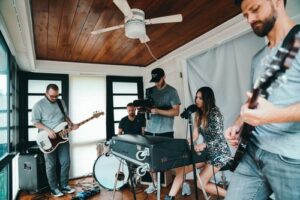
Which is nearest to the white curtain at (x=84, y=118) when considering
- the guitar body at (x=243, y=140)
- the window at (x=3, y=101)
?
the window at (x=3, y=101)

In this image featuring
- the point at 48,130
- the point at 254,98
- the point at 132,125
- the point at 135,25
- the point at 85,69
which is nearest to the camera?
the point at 254,98

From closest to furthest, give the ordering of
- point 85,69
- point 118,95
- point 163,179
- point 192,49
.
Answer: point 163,179, point 192,49, point 85,69, point 118,95

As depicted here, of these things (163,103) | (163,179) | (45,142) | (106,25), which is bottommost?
(163,179)

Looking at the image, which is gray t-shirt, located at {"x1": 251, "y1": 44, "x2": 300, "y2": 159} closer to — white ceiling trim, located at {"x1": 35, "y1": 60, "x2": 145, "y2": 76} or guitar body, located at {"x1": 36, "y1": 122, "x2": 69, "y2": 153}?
guitar body, located at {"x1": 36, "y1": 122, "x2": 69, "y2": 153}

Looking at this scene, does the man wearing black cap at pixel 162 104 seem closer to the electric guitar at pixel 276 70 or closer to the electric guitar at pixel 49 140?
the electric guitar at pixel 49 140

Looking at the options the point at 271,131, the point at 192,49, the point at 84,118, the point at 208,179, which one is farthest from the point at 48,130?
the point at 271,131

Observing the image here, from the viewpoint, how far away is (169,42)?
363 cm

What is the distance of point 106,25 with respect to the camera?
2.84 m

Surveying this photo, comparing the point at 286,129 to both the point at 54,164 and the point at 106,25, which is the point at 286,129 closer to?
the point at 106,25

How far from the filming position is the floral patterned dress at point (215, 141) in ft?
6.74

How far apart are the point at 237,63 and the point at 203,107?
114 centimetres

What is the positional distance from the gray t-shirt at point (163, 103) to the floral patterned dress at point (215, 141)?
27.1 inches

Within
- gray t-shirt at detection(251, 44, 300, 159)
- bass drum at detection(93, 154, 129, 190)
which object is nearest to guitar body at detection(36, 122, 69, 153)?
bass drum at detection(93, 154, 129, 190)

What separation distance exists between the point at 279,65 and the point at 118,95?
4419 mm
